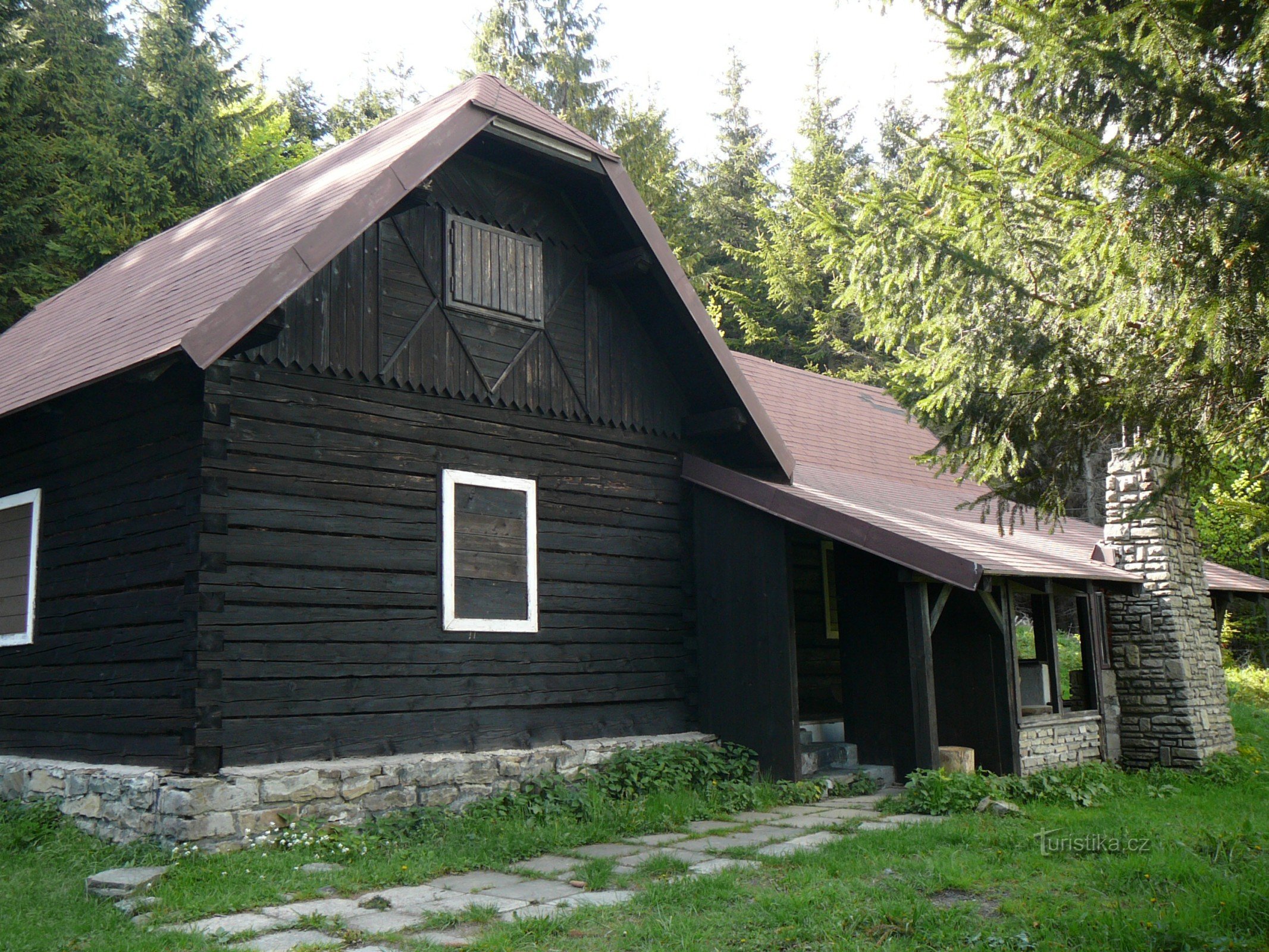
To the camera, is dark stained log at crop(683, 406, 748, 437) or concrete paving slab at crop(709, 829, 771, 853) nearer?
concrete paving slab at crop(709, 829, 771, 853)

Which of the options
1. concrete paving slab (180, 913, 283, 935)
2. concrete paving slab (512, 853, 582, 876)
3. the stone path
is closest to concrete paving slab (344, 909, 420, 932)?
the stone path

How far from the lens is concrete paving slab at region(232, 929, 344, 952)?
18.3 feet

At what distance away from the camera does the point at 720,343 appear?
1140cm

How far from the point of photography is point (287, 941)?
18.8ft

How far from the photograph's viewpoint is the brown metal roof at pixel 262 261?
7.86 meters

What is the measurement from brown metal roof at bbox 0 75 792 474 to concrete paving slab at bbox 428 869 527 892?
3669mm

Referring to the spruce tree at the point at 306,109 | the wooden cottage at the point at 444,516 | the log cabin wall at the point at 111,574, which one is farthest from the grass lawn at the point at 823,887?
the spruce tree at the point at 306,109

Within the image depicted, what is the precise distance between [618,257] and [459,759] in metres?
5.13

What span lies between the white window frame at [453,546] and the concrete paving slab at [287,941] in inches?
151

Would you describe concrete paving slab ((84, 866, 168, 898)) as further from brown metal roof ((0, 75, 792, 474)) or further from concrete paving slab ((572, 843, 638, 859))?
brown metal roof ((0, 75, 792, 474))

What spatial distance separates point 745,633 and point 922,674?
5.79 ft

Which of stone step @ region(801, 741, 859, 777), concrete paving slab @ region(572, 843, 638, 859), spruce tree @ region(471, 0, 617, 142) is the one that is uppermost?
spruce tree @ region(471, 0, 617, 142)

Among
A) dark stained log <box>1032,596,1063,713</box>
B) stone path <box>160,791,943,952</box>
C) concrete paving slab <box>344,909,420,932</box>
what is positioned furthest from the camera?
dark stained log <box>1032,596,1063,713</box>

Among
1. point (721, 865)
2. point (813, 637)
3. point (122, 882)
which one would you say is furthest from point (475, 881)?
point (813, 637)
